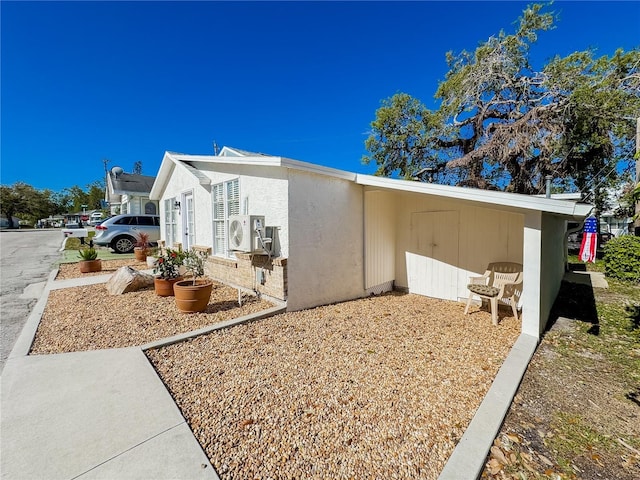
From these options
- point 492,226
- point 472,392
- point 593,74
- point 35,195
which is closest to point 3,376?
point 472,392

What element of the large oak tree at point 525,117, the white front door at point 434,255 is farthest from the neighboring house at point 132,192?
the white front door at point 434,255

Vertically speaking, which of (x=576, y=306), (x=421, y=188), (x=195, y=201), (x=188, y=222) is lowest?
(x=576, y=306)

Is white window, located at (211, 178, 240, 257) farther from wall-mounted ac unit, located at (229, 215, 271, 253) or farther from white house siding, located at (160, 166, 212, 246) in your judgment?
wall-mounted ac unit, located at (229, 215, 271, 253)

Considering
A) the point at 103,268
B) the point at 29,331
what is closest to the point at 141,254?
the point at 103,268

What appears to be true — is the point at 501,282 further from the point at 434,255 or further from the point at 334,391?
the point at 334,391

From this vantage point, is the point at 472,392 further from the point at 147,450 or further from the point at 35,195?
the point at 35,195

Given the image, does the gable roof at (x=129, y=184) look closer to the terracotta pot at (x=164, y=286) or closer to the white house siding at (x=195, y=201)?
the white house siding at (x=195, y=201)

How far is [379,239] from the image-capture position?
6.83 meters

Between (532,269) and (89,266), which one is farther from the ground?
(532,269)

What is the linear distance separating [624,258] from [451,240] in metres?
7.99

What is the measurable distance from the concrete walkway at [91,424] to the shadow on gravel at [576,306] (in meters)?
5.81

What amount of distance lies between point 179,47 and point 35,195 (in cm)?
6020

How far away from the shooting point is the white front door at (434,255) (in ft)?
20.6

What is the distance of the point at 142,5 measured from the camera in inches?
283
